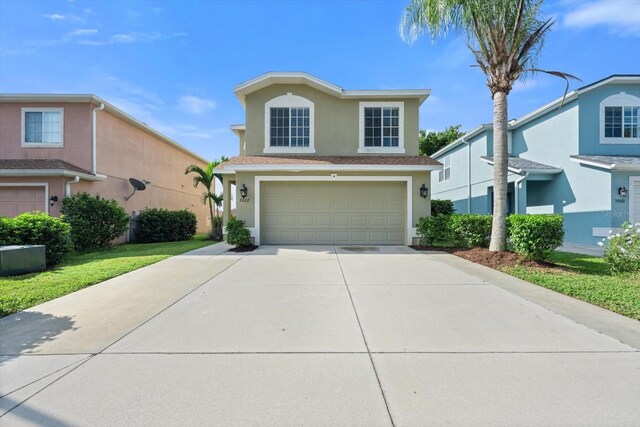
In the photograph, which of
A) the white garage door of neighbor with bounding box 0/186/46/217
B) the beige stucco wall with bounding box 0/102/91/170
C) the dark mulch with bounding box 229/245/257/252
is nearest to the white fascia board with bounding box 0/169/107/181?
the white garage door of neighbor with bounding box 0/186/46/217

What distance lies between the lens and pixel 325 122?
1311cm

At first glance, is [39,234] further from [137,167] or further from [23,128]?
[137,167]

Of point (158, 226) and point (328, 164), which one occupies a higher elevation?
point (328, 164)

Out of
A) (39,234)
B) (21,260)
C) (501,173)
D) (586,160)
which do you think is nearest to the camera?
(21,260)

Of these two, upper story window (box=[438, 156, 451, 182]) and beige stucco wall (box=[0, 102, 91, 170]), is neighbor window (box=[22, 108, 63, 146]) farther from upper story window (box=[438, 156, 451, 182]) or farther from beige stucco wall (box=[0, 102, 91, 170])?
upper story window (box=[438, 156, 451, 182])

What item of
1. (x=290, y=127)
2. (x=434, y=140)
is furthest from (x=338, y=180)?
(x=434, y=140)

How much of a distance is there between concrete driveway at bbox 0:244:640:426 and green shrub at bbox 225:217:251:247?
16.9ft

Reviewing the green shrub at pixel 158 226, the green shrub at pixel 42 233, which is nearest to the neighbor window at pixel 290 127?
the green shrub at pixel 158 226

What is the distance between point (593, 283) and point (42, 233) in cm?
1306

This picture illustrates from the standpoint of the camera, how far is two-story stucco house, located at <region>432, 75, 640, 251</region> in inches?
493

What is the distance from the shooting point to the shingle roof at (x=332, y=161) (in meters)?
12.0

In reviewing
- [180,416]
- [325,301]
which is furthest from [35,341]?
[325,301]

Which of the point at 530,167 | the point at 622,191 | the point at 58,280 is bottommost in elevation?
the point at 58,280

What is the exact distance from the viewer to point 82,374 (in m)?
3.15
